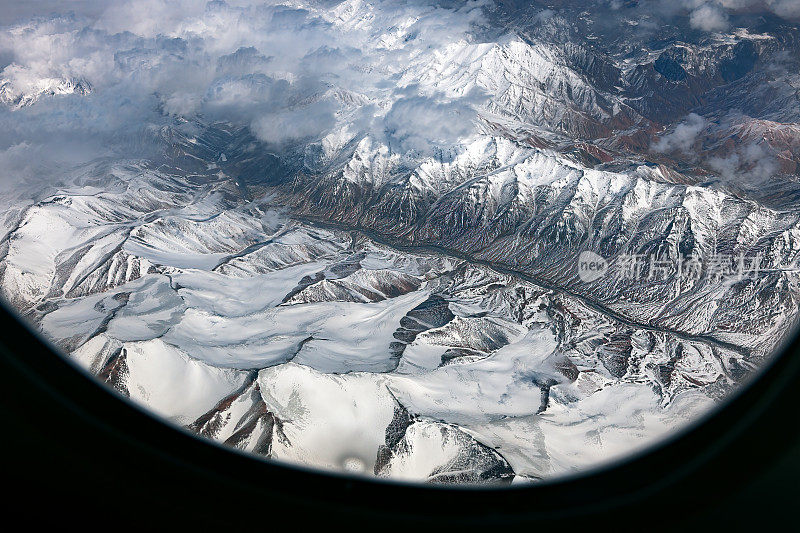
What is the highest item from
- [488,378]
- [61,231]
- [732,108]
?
[488,378]

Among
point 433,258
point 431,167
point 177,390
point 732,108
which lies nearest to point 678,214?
point 433,258

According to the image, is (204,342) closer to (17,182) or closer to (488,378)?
(488,378)

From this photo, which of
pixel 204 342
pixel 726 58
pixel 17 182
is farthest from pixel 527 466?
pixel 726 58

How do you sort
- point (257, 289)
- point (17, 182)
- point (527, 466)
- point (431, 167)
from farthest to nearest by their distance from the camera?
point (17, 182), point (431, 167), point (257, 289), point (527, 466)

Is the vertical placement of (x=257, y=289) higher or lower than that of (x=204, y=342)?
lower

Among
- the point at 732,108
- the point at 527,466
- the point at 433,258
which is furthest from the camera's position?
the point at 732,108

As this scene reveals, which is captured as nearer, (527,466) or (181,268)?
(527,466)
